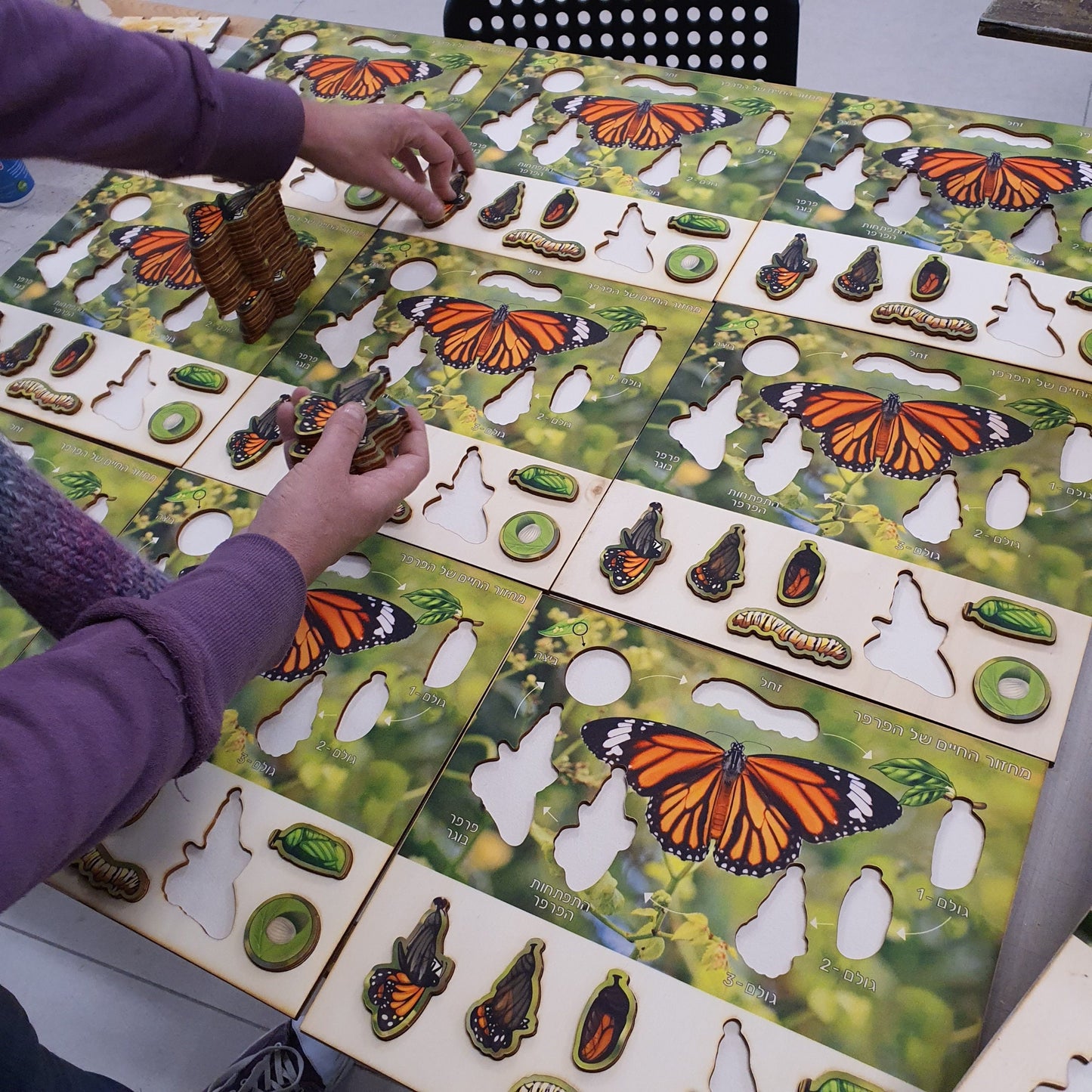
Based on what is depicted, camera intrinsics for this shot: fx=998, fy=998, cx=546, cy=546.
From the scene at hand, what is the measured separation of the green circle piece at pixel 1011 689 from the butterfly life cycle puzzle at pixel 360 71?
27.5 inches

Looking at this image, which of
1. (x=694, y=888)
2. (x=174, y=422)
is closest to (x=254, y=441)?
(x=174, y=422)

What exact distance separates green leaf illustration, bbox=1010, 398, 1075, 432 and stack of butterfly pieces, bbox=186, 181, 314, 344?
24.7 inches

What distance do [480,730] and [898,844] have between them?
10.7 inches

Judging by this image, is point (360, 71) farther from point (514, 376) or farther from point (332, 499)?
point (332, 499)

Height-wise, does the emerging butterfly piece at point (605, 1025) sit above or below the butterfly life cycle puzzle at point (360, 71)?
below

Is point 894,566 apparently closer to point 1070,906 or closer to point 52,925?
point 1070,906

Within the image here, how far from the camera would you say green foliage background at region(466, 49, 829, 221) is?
945 millimetres

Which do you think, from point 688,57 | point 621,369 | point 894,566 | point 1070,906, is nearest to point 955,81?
point 688,57

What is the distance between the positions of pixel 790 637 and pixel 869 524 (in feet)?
0.38

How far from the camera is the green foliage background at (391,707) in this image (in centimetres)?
66

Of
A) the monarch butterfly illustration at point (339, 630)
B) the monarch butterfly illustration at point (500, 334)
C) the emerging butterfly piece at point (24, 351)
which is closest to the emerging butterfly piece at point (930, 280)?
the monarch butterfly illustration at point (500, 334)

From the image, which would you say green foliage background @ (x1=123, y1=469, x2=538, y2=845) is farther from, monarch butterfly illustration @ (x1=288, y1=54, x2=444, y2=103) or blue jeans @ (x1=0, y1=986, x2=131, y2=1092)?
monarch butterfly illustration @ (x1=288, y1=54, x2=444, y2=103)

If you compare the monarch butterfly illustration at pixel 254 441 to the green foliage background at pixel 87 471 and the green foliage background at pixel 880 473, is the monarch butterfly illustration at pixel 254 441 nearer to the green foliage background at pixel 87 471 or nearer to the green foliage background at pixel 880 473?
the green foliage background at pixel 87 471

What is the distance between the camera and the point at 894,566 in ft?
2.33
